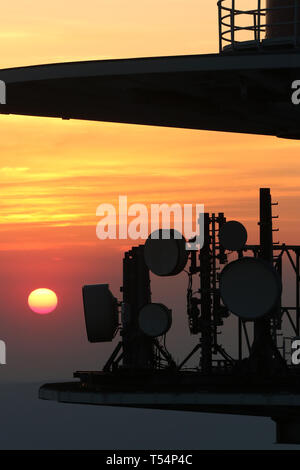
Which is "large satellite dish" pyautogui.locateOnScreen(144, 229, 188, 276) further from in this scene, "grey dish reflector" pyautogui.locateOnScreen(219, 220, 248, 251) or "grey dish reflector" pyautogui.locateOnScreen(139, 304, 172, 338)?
"grey dish reflector" pyautogui.locateOnScreen(139, 304, 172, 338)

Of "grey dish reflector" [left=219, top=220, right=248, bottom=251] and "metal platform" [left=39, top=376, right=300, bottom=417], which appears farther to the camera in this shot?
"grey dish reflector" [left=219, top=220, right=248, bottom=251]

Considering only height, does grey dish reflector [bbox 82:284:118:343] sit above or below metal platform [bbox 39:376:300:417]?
above

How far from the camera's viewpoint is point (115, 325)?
42.4 m

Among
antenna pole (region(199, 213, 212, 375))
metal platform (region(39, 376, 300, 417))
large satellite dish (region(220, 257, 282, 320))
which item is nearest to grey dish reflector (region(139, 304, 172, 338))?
antenna pole (region(199, 213, 212, 375))

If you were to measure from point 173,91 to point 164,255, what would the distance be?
6.63m

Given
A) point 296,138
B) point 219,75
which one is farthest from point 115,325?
point 219,75

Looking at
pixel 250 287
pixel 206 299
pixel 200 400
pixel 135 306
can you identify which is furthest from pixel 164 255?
pixel 200 400

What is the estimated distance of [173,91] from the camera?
35.4m

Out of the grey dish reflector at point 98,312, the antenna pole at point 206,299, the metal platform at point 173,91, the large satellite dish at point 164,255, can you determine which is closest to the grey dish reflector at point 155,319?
the grey dish reflector at point 98,312

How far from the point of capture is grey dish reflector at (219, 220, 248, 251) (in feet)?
127

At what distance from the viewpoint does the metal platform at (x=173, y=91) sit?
30734mm

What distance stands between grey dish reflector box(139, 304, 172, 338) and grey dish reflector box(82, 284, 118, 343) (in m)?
1.24

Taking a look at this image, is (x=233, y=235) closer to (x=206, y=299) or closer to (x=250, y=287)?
(x=206, y=299)

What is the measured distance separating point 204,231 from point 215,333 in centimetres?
363
